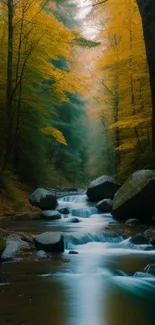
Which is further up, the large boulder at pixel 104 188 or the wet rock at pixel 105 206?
the large boulder at pixel 104 188

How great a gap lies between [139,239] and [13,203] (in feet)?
16.9

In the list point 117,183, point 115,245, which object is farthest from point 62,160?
point 115,245

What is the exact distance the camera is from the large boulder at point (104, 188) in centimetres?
1380

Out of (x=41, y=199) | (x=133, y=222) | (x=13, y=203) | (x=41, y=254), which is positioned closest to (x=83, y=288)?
(x=41, y=254)

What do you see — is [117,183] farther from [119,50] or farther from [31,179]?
[119,50]

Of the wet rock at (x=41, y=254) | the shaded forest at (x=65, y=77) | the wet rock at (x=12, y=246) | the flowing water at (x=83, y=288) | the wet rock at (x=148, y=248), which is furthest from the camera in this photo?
the shaded forest at (x=65, y=77)

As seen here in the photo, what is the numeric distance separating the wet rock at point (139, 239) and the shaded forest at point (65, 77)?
323 cm

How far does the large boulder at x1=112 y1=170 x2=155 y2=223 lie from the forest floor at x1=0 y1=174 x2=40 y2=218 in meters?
2.60

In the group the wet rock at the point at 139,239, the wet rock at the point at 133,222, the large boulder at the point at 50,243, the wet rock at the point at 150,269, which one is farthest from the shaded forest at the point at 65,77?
the wet rock at the point at 150,269

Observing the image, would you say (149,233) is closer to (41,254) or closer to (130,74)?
(41,254)

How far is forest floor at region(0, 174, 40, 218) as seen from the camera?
398 inches

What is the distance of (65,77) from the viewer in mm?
10883

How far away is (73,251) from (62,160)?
16585mm

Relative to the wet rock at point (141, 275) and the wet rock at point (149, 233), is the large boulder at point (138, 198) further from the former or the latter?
the wet rock at point (141, 275)
